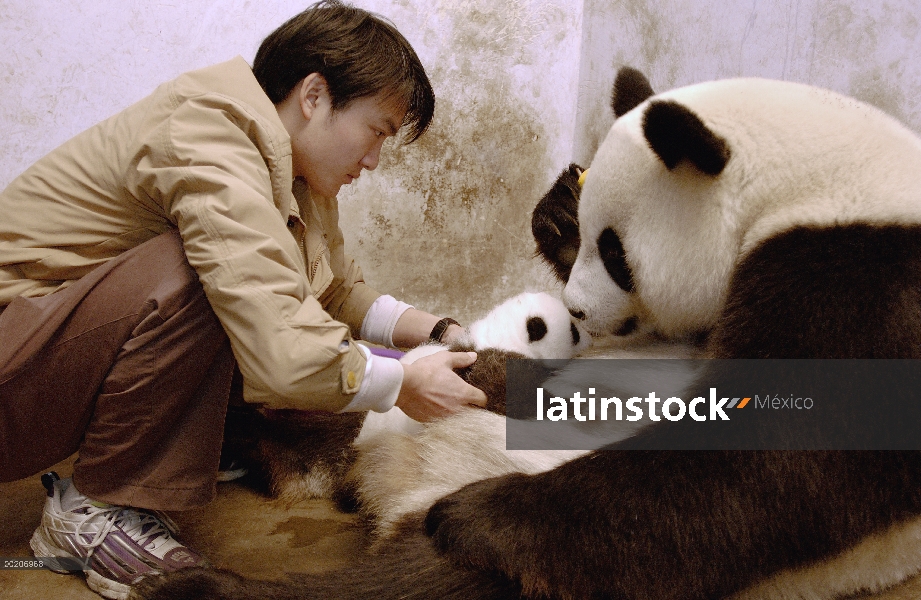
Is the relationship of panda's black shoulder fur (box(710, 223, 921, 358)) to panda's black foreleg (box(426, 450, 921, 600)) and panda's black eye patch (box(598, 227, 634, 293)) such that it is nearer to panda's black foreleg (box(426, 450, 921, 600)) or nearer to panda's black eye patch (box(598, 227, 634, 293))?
panda's black foreleg (box(426, 450, 921, 600))

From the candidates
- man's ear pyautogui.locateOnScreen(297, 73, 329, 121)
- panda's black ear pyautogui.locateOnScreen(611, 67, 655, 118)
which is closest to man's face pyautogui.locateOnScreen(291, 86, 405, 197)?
man's ear pyautogui.locateOnScreen(297, 73, 329, 121)

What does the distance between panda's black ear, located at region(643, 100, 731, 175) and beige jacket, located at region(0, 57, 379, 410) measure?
71 cm

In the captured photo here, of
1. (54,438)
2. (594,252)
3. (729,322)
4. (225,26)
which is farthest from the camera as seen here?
(225,26)

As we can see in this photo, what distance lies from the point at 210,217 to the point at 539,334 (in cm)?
90

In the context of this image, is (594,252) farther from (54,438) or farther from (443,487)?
(54,438)

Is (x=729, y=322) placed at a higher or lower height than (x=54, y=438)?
higher

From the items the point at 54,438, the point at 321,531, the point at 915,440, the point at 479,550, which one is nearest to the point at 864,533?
the point at 915,440

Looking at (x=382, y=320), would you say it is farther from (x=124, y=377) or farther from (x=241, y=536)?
(x=124, y=377)

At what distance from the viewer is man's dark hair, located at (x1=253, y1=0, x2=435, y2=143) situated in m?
1.75

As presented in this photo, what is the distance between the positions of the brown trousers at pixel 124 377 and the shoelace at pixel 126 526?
54 mm

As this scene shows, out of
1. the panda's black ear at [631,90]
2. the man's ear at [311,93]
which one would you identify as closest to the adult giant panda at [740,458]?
the panda's black ear at [631,90]

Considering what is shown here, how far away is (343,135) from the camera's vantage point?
1.78m

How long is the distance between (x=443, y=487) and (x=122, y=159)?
0.97 m

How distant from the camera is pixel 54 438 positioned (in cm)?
148
